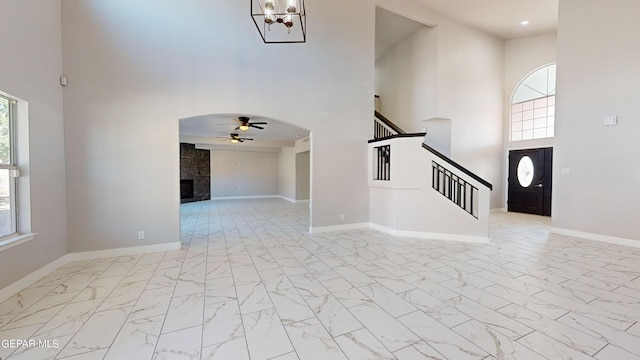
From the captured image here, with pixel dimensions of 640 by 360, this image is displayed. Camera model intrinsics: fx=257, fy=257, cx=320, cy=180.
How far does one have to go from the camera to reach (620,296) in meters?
2.65

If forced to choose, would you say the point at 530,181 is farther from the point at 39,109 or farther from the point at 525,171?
the point at 39,109

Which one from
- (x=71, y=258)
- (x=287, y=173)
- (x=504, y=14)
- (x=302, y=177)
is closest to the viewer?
(x=71, y=258)

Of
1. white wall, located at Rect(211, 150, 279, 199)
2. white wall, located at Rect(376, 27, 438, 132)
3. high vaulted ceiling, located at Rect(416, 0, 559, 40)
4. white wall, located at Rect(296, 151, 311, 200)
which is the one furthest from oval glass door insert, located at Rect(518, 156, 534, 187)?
white wall, located at Rect(211, 150, 279, 199)

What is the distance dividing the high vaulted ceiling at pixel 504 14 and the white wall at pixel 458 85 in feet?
0.76

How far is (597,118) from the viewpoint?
191 inches

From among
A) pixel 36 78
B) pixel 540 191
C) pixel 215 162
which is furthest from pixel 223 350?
pixel 215 162

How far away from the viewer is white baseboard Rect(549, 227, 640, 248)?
14.6 feet

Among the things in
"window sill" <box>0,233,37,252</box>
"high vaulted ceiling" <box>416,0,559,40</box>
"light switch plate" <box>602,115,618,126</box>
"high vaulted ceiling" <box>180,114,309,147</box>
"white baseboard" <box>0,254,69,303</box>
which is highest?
"high vaulted ceiling" <box>416,0,559,40</box>

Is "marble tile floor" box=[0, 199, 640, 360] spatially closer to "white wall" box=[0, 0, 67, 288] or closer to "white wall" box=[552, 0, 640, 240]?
"white wall" box=[0, 0, 67, 288]

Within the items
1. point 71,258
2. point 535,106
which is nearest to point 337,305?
point 71,258

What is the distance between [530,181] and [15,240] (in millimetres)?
10712

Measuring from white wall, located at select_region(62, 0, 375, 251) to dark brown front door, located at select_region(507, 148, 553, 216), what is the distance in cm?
654

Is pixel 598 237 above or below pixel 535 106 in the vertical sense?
below

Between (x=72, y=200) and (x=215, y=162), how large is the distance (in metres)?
8.66
